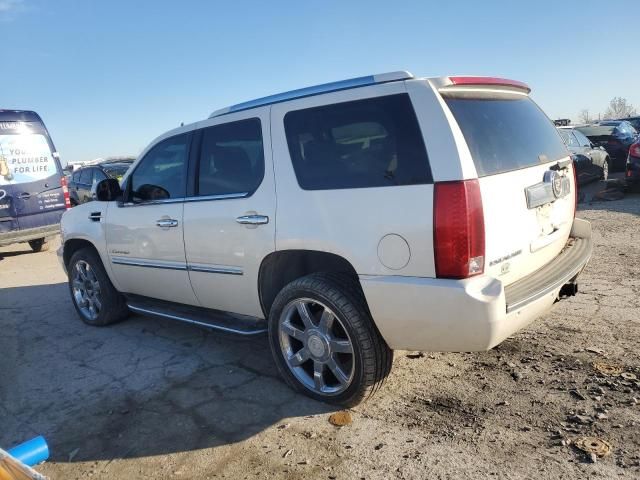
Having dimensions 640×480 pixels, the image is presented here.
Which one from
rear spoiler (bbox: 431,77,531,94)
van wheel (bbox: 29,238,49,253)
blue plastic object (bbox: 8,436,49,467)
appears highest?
rear spoiler (bbox: 431,77,531,94)

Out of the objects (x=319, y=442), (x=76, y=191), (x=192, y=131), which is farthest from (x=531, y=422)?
(x=76, y=191)

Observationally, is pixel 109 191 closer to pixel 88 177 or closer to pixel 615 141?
pixel 88 177

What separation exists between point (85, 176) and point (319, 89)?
13206 millimetres

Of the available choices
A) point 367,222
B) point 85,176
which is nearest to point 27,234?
point 85,176

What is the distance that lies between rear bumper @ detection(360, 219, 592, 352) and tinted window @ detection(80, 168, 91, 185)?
13355 millimetres

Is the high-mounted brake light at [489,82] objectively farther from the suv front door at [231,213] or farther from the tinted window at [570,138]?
the tinted window at [570,138]

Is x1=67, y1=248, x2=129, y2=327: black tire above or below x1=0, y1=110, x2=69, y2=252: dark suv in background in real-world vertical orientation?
below

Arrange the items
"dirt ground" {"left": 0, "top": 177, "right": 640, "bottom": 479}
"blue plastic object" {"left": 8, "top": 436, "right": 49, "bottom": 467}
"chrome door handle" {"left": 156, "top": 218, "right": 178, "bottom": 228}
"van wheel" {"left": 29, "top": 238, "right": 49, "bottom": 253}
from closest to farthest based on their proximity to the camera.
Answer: "blue plastic object" {"left": 8, "top": 436, "right": 49, "bottom": 467}
"dirt ground" {"left": 0, "top": 177, "right": 640, "bottom": 479}
"chrome door handle" {"left": 156, "top": 218, "right": 178, "bottom": 228}
"van wheel" {"left": 29, "top": 238, "right": 49, "bottom": 253}

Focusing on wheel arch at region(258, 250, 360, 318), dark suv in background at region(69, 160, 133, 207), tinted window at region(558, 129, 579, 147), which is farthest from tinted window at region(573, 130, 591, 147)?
dark suv in background at region(69, 160, 133, 207)

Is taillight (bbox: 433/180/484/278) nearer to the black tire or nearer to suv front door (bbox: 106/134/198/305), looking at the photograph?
suv front door (bbox: 106/134/198/305)

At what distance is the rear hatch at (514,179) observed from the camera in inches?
110

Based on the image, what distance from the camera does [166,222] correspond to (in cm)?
421

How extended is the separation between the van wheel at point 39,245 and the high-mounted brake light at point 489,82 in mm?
9885

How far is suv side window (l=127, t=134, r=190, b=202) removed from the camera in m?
4.22
